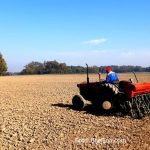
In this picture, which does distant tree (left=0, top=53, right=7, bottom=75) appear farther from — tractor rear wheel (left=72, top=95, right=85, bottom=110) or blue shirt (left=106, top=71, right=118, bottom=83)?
blue shirt (left=106, top=71, right=118, bottom=83)

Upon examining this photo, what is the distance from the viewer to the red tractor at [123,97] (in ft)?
40.3

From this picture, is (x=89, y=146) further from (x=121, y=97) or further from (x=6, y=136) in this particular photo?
(x=121, y=97)

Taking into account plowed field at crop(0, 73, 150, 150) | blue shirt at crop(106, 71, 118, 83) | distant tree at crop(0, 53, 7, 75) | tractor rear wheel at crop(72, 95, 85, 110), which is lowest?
plowed field at crop(0, 73, 150, 150)

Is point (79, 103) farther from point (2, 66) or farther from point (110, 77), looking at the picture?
point (2, 66)

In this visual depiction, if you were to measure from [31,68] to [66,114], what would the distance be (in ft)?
339

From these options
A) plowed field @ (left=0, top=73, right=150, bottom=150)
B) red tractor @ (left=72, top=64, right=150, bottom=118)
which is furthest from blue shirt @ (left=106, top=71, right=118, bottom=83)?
plowed field @ (left=0, top=73, right=150, bottom=150)

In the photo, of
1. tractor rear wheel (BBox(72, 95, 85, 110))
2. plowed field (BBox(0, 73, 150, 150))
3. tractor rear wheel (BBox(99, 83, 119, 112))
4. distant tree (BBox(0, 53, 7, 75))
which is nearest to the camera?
plowed field (BBox(0, 73, 150, 150))

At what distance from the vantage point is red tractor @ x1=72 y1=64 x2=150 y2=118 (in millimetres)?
12289

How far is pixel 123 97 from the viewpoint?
1240 centimetres

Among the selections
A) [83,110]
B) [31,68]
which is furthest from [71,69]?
[83,110]

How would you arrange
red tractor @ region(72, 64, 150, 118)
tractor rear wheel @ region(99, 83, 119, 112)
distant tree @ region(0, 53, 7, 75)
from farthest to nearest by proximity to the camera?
distant tree @ region(0, 53, 7, 75) → tractor rear wheel @ region(99, 83, 119, 112) → red tractor @ region(72, 64, 150, 118)

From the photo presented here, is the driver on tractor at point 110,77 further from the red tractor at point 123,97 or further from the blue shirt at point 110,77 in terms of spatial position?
the red tractor at point 123,97

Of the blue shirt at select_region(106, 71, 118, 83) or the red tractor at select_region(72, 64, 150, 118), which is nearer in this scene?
the red tractor at select_region(72, 64, 150, 118)

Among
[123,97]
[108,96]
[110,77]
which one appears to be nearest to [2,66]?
[110,77]
